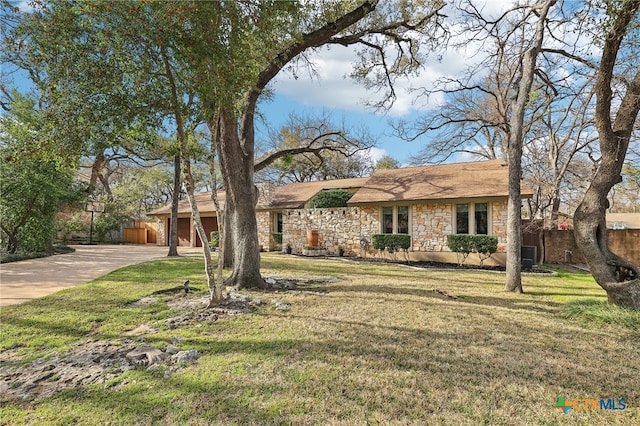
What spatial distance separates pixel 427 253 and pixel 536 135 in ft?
29.8

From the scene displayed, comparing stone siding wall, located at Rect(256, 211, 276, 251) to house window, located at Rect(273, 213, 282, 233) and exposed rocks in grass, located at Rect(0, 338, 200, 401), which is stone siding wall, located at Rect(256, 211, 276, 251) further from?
exposed rocks in grass, located at Rect(0, 338, 200, 401)

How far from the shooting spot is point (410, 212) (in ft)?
47.7

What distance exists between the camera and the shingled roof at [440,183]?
13.0 meters

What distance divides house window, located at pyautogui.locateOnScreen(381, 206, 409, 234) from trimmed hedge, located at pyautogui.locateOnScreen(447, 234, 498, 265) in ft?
7.33

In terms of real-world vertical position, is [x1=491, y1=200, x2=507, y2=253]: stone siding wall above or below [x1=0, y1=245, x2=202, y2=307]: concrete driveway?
above

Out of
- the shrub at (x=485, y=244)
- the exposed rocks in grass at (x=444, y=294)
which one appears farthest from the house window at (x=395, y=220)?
the exposed rocks in grass at (x=444, y=294)

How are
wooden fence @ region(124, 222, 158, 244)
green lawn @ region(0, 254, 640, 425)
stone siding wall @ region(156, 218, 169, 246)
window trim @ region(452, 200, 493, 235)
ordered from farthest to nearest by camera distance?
wooden fence @ region(124, 222, 158, 244) → stone siding wall @ region(156, 218, 169, 246) → window trim @ region(452, 200, 493, 235) → green lawn @ region(0, 254, 640, 425)

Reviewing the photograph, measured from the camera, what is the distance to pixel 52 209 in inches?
545

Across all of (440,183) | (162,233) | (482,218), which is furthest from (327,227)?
(162,233)

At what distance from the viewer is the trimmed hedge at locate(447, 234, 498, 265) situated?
12109 millimetres

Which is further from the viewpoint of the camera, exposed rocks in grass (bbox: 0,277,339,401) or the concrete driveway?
the concrete driveway

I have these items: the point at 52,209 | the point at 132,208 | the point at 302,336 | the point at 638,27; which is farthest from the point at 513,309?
the point at 132,208

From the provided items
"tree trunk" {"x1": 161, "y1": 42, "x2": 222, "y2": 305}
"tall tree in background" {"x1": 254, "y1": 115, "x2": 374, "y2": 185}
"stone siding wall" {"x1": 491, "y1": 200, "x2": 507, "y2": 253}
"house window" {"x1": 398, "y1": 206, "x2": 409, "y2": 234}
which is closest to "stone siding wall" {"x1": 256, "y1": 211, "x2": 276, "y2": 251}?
"tall tree in background" {"x1": 254, "y1": 115, "x2": 374, "y2": 185}

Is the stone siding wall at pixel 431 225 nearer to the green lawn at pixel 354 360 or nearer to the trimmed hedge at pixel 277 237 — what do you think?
the green lawn at pixel 354 360
